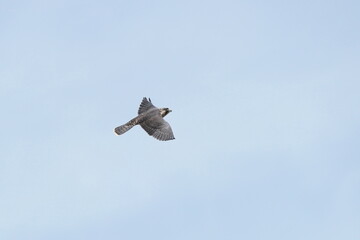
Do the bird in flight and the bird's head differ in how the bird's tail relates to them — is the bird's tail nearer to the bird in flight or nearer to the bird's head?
the bird in flight

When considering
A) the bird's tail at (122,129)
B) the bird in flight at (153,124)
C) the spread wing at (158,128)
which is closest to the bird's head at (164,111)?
the bird in flight at (153,124)

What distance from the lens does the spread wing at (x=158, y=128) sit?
84.9 m

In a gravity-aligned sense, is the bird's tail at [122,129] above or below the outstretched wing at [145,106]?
below

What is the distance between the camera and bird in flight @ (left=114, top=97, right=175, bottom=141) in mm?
85250

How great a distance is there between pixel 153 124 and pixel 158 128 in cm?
110

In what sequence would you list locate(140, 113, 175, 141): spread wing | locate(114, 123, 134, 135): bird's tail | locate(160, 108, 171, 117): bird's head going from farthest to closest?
locate(160, 108, 171, 117): bird's head
locate(114, 123, 134, 135): bird's tail
locate(140, 113, 175, 141): spread wing

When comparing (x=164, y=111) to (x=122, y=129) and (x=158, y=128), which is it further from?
(x=122, y=129)

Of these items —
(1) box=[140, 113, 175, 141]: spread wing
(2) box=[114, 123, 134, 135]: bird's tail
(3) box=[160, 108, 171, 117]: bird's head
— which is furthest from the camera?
(3) box=[160, 108, 171, 117]: bird's head

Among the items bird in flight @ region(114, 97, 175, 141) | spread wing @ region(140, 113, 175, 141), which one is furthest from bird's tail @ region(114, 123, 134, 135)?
spread wing @ region(140, 113, 175, 141)

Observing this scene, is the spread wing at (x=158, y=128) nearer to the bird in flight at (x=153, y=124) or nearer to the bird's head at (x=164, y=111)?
the bird in flight at (x=153, y=124)

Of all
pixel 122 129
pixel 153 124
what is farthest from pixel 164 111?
pixel 122 129

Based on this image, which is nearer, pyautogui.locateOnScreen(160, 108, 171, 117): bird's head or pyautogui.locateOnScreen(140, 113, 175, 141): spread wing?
pyautogui.locateOnScreen(140, 113, 175, 141): spread wing

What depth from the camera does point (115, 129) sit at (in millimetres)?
87062

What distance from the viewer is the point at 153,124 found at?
286 ft
